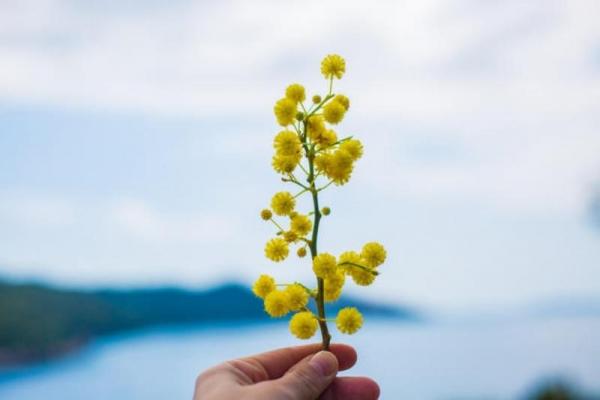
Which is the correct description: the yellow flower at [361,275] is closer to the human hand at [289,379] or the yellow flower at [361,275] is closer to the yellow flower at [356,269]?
the yellow flower at [356,269]

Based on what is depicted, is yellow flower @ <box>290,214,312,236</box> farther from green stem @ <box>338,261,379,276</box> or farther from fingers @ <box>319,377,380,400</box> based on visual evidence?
fingers @ <box>319,377,380,400</box>

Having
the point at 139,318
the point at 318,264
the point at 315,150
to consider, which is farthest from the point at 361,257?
the point at 139,318

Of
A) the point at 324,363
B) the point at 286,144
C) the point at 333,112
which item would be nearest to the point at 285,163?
the point at 286,144

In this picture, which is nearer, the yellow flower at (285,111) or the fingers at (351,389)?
the yellow flower at (285,111)

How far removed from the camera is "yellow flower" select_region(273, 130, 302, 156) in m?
1.27

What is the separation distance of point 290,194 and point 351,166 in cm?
14

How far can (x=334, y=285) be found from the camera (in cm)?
131

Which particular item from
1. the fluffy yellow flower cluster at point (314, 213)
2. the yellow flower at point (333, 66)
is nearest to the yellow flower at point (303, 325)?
the fluffy yellow flower cluster at point (314, 213)

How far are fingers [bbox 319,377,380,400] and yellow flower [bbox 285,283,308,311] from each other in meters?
0.22

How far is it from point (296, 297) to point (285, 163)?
0.85ft

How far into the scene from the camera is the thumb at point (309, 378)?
129cm

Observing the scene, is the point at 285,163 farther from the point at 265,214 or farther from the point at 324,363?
the point at 324,363

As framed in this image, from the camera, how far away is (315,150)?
1.30 metres

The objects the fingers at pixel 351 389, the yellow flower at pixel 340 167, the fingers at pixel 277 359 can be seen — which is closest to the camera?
the yellow flower at pixel 340 167
